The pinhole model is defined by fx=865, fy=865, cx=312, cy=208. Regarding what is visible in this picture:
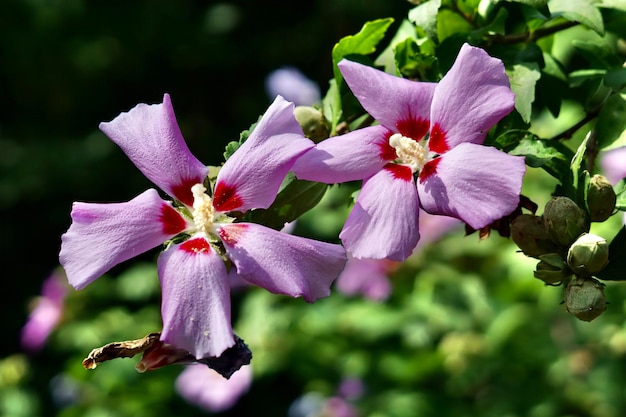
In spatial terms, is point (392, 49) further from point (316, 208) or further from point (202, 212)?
point (316, 208)

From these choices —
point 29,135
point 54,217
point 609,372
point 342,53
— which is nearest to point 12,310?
point 54,217

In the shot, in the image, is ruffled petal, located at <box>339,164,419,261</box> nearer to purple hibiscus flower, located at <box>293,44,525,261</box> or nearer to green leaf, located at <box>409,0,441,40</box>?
purple hibiscus flower, located at <box>293,44,525,261</box>

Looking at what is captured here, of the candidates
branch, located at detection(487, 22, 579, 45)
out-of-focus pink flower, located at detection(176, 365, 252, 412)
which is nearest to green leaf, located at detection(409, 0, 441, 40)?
branch, located at detection(487, 22, 579, 45)

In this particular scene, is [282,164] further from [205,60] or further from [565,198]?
[205,60]

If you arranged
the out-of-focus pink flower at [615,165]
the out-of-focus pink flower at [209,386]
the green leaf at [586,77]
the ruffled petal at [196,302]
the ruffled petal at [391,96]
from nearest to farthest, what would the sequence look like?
the ruffled petal at [196,302], the ruffled petal at [391,96], the green leaf at [586,77], the out-of-focus pink flower at [615,165], the out-of-focus pink flower at [209,386]

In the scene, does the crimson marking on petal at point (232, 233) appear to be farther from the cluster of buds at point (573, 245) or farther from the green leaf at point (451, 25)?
the green leaf at point (451, 25)

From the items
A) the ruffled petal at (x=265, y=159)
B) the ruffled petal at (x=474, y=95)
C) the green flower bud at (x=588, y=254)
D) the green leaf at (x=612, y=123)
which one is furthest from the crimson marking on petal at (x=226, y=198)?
the green leaf at (x=612, y=123)
